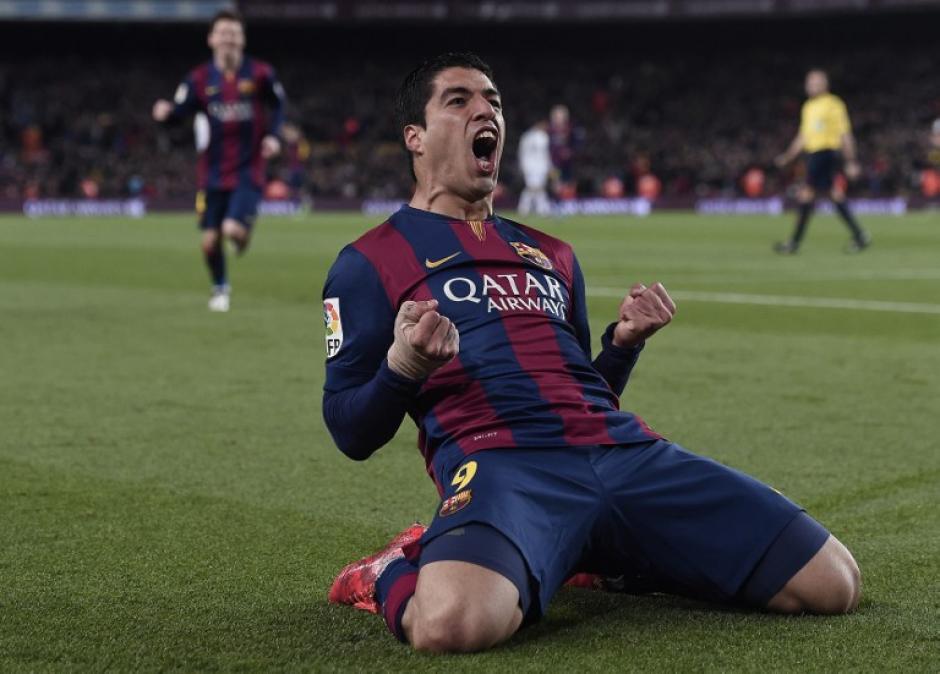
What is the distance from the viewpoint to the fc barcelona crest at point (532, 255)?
3.86 m

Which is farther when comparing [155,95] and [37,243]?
[155,95]

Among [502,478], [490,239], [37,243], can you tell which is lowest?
[37,243]

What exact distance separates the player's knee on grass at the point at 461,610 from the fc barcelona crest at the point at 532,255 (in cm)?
99

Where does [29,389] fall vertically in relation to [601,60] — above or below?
below

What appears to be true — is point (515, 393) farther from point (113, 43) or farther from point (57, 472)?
point (113, 43)

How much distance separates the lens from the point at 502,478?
3395 mm

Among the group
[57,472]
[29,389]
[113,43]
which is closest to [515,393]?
[57,472]

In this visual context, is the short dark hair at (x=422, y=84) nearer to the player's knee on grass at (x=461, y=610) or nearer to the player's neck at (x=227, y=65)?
the player's knee on grass at (x=461, y=610)

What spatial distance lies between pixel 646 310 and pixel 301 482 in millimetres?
1864

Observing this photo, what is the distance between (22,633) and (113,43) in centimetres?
4850

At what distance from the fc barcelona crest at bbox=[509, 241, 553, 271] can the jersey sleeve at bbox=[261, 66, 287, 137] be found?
791 centimetres

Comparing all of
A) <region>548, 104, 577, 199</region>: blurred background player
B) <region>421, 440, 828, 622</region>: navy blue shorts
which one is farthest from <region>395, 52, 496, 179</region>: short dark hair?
<region>548, 104, 577, 199</region>: blurred background player

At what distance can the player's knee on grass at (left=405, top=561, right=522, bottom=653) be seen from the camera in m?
3.10

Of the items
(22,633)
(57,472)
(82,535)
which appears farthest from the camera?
(57,472)
